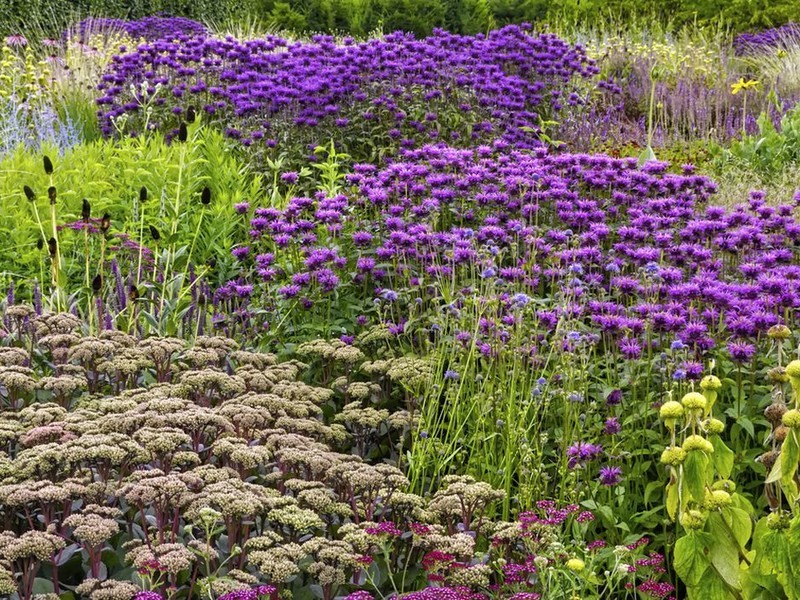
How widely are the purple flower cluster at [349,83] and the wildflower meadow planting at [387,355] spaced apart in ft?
0.14

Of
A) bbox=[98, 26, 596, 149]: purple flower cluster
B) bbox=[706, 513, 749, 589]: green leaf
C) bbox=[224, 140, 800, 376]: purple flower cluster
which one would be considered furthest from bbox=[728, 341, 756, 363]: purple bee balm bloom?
bbox=[98, 26, 596, 149]: purple flower cluster

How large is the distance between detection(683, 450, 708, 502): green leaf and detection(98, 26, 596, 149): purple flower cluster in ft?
17.0

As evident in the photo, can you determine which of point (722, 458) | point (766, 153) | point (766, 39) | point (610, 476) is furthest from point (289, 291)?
point (766, 39)

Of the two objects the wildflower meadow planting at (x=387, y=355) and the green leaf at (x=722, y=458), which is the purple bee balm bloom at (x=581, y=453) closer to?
the wildflower meadow planting at (x=387, y=355)

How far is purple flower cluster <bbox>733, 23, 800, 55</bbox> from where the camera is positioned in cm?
1545

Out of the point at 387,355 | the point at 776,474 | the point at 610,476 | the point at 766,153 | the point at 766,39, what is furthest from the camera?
the point at 766,39

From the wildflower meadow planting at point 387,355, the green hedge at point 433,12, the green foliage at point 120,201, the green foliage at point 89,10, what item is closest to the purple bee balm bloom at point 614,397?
the wildflower meadow planting at point 387,355

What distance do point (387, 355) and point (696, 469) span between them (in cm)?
236

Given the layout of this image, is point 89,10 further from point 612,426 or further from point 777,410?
point 777,410

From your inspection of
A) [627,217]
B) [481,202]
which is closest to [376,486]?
Answer: [481,202]

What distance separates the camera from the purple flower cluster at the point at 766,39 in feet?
50.7

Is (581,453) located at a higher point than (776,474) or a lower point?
lower

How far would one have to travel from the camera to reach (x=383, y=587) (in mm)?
2986

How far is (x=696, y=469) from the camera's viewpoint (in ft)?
7.23
